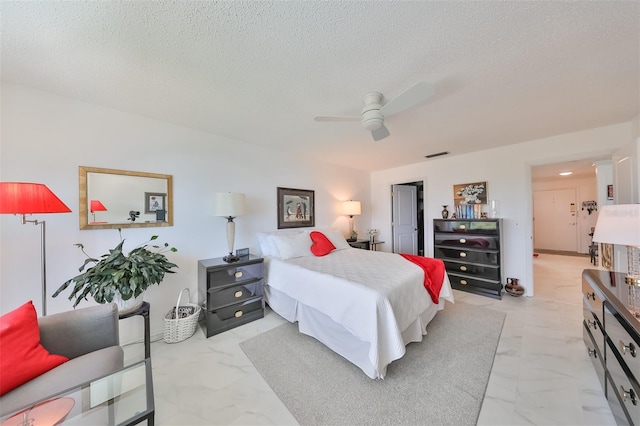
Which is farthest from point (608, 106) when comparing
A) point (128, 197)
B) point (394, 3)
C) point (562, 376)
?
point (128, 197)

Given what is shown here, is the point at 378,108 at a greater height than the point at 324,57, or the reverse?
the point at 324,57

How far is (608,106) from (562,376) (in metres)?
2.57

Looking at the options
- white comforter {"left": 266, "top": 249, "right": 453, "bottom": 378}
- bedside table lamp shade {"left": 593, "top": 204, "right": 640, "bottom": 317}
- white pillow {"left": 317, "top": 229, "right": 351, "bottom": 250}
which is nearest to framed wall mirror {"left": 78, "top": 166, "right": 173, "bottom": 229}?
white comforter {"left": 266, "top": 249, "right": 453, "bottom": 378}

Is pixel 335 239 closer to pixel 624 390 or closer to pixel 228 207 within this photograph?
pixel 228 207

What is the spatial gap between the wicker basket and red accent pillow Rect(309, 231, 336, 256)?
1583 mm

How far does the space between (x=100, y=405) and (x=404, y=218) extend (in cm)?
515

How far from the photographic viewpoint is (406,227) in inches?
205

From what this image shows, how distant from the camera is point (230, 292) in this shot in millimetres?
2531

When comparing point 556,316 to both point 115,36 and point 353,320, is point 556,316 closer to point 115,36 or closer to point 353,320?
point 353,320

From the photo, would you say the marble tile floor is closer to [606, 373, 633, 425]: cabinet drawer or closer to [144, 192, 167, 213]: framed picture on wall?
[606, 373, 633, 425]: cabinet drawer

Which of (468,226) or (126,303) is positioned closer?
(126,303)

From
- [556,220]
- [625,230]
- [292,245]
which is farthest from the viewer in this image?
[556,220]

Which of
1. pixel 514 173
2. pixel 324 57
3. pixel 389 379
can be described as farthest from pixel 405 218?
pixel 324 57

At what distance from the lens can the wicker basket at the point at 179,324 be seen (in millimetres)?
2270
